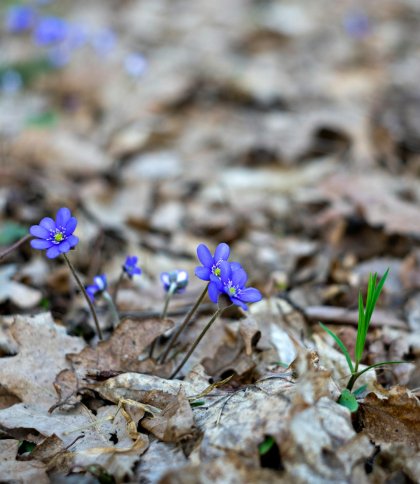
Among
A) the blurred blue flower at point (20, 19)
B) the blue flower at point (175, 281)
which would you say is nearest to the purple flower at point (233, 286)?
the blue flower at point (175, 281)

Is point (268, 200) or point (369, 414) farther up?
point (369, 414)

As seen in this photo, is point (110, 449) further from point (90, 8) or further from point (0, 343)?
point (90, 8)

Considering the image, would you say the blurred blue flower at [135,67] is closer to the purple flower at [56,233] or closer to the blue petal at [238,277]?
the purple flower at [56,233]

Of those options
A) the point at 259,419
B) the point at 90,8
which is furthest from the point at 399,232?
the point at 90,8

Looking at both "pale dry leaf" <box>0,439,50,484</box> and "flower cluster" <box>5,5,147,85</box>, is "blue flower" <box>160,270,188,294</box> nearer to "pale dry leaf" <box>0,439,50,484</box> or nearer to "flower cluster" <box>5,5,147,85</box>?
"pale dry leaf" <box>0,439,50,484</box>

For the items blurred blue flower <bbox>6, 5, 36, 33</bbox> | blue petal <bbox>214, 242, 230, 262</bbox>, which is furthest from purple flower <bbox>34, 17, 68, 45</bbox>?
blue petal <bbox>214, 242, 230, 262</bbox>

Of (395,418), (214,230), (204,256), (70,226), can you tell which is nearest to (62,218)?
(70,226)
